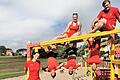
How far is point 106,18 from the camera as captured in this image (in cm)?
849

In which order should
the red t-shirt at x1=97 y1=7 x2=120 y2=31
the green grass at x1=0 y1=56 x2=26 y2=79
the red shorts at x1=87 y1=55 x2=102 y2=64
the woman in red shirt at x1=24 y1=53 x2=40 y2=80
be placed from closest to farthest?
the red shorts at x1=87 y1=55 x2=102 y2=64 → the red t-shirt at x1=97 y1=7 x2=120 y2=31 → the woman in red shirt at x1=24 y1=53 x2=40 y2=80 → the green grass at x1=0 y1=56 x2=26 y2=79

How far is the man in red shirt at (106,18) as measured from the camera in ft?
27.2

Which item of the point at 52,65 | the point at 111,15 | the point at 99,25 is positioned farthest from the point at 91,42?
the point at 52,65

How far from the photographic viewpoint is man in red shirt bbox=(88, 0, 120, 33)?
830cm

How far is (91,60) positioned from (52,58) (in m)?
1.34

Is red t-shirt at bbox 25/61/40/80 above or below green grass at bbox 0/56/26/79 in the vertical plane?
below

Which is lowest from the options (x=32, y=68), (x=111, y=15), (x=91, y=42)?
(x=32, y=68)

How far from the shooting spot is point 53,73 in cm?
904

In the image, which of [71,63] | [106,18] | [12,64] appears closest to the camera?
[106,18]

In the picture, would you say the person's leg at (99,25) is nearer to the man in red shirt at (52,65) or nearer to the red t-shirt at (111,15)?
the red t-shirt at (111,15)

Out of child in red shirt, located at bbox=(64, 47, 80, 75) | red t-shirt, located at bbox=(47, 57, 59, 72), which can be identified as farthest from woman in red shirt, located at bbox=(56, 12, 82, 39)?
red t-shirt, located at bbox=(47, 57, 59, 72)

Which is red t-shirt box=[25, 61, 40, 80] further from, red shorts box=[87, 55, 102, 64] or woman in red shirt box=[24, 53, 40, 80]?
red shorts box=[87, 55, 102, 64]

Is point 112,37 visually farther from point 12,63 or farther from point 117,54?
point 12,63

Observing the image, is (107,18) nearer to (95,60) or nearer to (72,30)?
(95,60)
